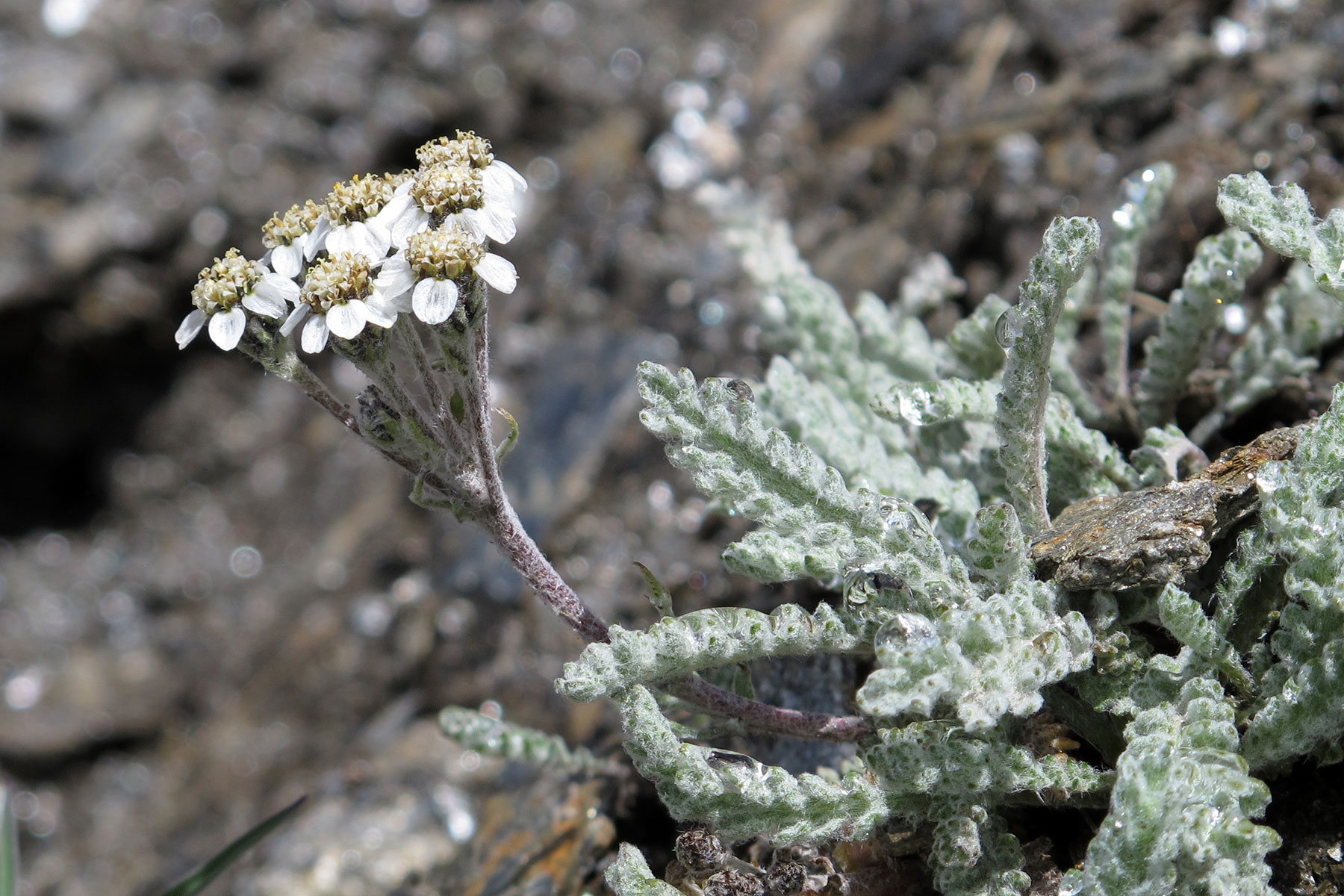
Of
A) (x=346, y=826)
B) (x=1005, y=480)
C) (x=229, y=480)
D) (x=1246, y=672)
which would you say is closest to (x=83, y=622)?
(x=229, y=480)

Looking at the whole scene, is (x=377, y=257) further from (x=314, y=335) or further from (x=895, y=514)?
(x=895, y=514)

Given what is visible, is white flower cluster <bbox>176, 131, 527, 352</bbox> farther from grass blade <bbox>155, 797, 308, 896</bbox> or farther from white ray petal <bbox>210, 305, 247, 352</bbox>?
grass blade <bbox>155, 797, 308, 896</bbox>

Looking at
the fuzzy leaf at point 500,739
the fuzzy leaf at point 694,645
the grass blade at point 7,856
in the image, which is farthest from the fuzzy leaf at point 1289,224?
the grass blade at point 7,856

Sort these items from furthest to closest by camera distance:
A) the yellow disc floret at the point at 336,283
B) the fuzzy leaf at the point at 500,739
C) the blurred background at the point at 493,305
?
the blurred background at the point at 493,305, the fuzzy leaf at the point at 500,739, the yellow disc floret at the point at 336,283

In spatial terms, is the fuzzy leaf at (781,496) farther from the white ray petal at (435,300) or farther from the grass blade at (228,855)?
the grass blade at (228,855)

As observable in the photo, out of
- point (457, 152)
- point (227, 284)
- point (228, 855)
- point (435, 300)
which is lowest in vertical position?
point (228, 855)

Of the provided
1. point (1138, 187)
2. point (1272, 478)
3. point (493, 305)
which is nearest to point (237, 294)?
point (1272, 478)
